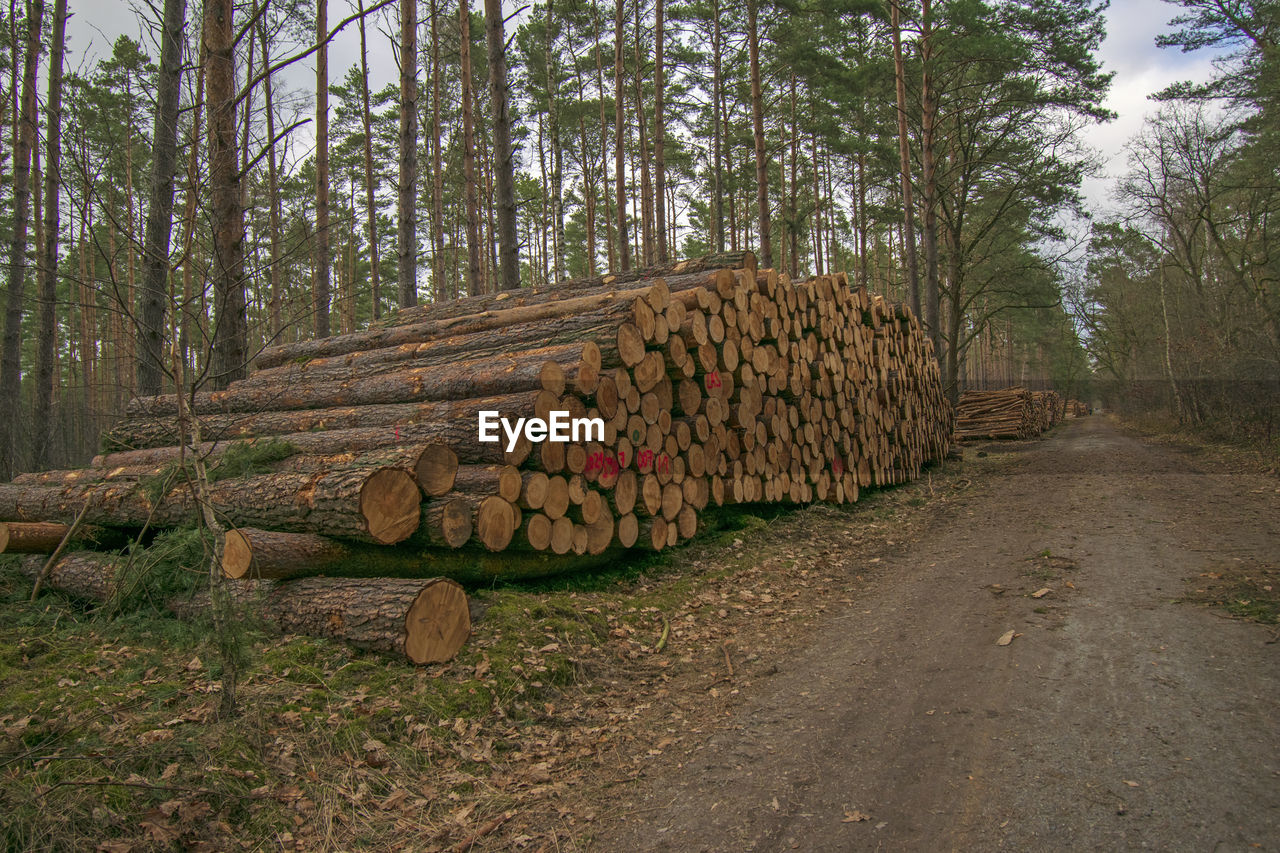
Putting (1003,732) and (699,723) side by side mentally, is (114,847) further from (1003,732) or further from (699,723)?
(1003,732)

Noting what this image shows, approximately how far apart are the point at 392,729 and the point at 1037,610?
4415mm

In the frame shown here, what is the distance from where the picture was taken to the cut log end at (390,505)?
14.4 ft

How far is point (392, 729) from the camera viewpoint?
11.6ft

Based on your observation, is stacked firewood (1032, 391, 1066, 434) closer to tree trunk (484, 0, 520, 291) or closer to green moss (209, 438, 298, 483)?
tree trunk (484, 0, 520, 291)

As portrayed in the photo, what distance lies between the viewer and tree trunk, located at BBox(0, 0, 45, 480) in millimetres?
10695

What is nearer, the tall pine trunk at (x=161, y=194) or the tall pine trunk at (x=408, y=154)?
the tall pine trunk at (x=161, y=194)

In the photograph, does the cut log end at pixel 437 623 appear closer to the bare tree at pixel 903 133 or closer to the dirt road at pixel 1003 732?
the dirt road at pixel 1003 732

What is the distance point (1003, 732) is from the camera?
3402 millimetres

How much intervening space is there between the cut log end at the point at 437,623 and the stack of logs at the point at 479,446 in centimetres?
5

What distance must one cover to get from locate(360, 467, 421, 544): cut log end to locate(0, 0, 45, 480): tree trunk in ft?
31.2

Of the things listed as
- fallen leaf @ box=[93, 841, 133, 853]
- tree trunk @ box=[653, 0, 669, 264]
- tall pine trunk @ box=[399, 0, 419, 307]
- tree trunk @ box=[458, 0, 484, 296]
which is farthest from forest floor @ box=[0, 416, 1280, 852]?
tree trunk @ box=[653, 0, 669, 264]

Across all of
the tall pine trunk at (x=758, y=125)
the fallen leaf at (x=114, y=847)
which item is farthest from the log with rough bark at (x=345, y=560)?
the tall pine trunk at (x=758, y=125)

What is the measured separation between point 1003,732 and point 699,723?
150 centimetres

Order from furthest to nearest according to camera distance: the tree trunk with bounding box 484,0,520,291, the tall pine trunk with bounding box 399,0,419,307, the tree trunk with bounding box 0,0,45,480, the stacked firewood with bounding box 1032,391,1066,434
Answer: the stacked firewood with bounding box 1032,391,1066,434 < the tall pine trunk with bounding box 399,0,419,307 < the tree trunk with bounding box 484,0,520,291 < the tree trunk with bounding box 0,0,45,480
